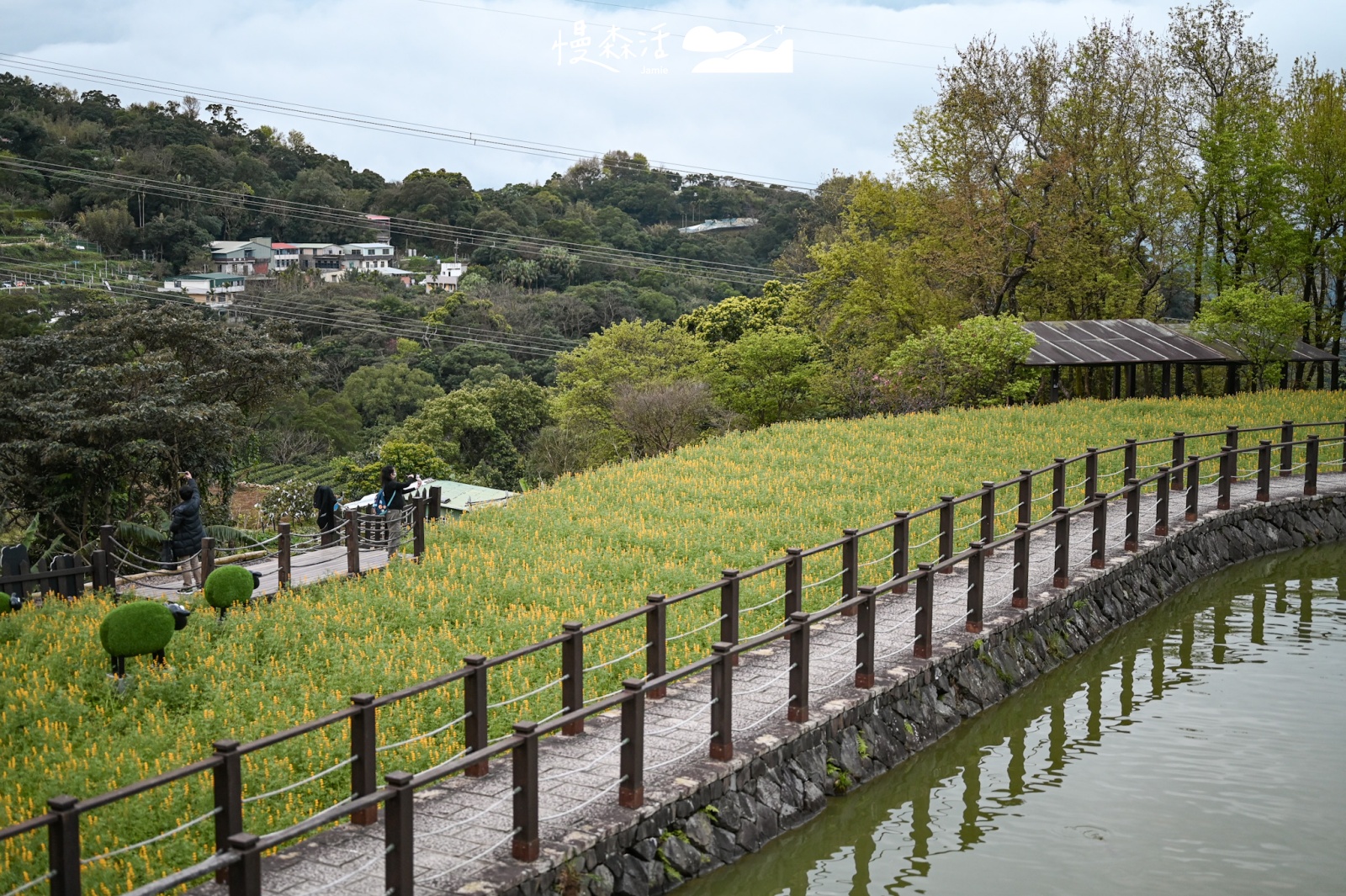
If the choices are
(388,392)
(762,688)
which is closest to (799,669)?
(762,688)

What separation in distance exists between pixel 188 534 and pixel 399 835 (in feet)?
38.0

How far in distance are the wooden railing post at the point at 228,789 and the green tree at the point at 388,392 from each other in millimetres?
53746

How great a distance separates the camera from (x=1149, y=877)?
8.23 m

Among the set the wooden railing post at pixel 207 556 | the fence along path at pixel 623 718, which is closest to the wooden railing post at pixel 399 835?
the fence along path at pixel 623 718

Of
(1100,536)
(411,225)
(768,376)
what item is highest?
(411,225)

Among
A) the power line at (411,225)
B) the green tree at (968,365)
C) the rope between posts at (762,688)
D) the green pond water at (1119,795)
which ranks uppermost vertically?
the power line at (411,225)

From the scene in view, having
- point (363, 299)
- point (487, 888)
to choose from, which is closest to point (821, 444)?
point (487, 888)

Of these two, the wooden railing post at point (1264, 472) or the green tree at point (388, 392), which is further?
the green tree at point (388, 392)

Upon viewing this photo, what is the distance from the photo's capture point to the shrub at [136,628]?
10.5 metres

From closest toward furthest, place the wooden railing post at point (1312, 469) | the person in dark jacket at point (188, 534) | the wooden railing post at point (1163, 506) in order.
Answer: the person in dark jacket at point (188, 534)
the wooden railing post at point (1163, 506)
the wooden railing post at point (1312, 469)

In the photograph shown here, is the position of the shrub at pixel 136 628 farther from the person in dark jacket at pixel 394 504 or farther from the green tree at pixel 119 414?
the green tree at pixel 119 414

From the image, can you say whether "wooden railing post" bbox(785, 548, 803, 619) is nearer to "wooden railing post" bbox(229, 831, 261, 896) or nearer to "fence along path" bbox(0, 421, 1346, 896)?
"fence along path" bbox(0, 421, 1346, 896)

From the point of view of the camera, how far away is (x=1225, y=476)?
1833cm

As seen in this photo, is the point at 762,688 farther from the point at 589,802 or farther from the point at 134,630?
the point at 134,630
